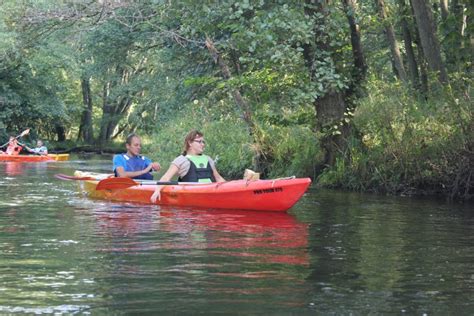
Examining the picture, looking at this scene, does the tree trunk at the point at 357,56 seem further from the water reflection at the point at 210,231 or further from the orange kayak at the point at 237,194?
the water reflection at the point at 210,231

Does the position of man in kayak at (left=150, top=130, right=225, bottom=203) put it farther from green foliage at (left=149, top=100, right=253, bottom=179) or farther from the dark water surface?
green foliage at (left=149, top=100, right=253, bottom=179)

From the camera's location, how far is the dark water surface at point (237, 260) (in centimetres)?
498

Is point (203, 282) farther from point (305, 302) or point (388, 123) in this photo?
point (388, 123)

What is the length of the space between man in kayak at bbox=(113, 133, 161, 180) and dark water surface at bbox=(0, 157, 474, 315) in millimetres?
1239

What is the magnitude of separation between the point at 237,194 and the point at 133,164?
2.53 metres

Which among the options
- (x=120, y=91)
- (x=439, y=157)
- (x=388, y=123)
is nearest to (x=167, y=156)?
(x=120, y=91)

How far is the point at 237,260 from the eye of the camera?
21.7ft


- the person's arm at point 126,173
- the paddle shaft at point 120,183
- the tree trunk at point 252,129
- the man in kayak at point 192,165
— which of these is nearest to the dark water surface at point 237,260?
the man in kayak at point 192,165

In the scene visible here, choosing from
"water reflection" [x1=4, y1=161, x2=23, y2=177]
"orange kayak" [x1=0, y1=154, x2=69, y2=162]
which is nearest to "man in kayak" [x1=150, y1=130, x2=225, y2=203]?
"water reflection" [x1=4, y1=161, x2=23, y2=177]

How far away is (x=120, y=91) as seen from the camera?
29062 mm

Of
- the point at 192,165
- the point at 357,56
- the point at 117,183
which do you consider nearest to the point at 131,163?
the point at 117,183

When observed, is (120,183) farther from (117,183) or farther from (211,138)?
(211,138)

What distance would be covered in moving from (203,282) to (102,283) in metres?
0.72


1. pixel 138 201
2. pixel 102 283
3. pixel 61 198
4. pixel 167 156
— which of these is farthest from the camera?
pixel 167 156
